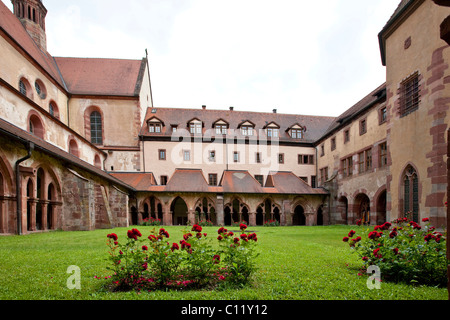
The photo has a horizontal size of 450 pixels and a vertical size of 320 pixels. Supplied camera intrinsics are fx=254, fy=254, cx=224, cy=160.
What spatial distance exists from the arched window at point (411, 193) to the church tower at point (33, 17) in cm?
3274

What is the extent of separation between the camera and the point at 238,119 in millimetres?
32344

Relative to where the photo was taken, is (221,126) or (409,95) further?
(221,126)

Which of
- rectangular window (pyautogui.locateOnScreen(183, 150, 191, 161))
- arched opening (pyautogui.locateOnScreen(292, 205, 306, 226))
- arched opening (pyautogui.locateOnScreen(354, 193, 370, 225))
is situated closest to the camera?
arched opening (pyautogui.locateOnScreen(354, 193, 370, 225))

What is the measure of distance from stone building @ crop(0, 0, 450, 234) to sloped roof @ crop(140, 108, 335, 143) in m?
0.19

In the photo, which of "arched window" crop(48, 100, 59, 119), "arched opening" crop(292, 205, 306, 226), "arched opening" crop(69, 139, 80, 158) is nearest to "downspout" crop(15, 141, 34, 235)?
"arched opening" crop(69, 139, 80, 158)

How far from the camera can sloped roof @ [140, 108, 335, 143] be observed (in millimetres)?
30469

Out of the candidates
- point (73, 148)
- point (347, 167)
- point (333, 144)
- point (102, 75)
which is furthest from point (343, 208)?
point (102, 75)

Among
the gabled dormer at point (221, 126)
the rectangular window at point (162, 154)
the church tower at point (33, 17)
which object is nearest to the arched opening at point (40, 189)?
the rectangular window at point (162, 154)

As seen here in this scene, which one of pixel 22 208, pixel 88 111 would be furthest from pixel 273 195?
pixel 88 111

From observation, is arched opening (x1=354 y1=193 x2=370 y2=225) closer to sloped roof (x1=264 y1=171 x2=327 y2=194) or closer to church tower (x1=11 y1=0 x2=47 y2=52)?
sloped roof (x1=264 y1=171 x2=327 y2=194)

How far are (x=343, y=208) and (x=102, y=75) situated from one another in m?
29.5

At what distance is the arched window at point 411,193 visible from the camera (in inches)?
484

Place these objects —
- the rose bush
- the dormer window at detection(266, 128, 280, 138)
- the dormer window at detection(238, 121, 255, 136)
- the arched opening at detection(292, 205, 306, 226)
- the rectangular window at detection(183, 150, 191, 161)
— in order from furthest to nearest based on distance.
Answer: the dormer window at detection(266, 128, 280, 138)
the dormer window at detection(238, 121, 255, 136)
the arched opening at detection(292, 205, 306, 226)
the rectangular window at detection(183, 150, 191, 161)
the rose bush

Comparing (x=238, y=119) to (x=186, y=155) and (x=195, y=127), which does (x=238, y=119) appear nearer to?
(x=195, y=127)
